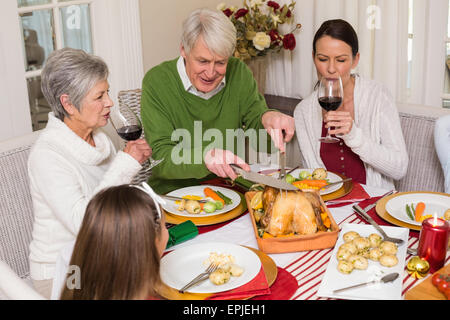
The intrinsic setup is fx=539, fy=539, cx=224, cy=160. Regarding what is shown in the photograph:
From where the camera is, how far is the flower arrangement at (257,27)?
10.1 ft

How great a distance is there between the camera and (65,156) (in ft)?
5.55

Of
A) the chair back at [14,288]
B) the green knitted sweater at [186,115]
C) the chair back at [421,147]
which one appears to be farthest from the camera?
the chair back at [421,147]

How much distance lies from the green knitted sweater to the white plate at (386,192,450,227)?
0.71m

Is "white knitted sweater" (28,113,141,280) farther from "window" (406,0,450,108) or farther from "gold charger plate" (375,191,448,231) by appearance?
"window" (406,0,450,108)

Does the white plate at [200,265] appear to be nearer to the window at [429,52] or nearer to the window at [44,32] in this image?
the window at [44,32]

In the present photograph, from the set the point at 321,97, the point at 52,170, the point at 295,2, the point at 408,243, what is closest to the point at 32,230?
the point at 52,170

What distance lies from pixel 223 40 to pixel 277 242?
0.84 m

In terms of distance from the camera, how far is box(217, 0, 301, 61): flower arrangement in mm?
3092

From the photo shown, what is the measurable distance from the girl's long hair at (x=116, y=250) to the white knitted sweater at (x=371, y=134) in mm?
1119

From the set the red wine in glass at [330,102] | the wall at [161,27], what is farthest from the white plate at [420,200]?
the wall at [161,27]

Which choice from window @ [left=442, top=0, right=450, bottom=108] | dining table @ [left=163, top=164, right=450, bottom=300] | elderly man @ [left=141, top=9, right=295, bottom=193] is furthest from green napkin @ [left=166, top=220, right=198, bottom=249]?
window @ [left=442, top=0, right=450, bottom=108]

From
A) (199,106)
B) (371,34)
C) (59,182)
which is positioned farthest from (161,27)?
(59,182)
